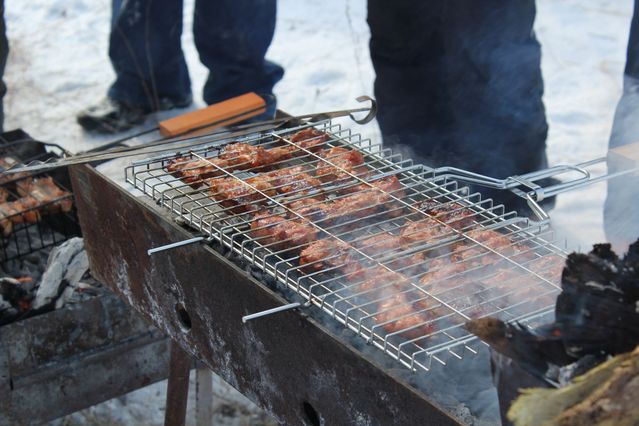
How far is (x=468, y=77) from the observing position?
5.30 meters

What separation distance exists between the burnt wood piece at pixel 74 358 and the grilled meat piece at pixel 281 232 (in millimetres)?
1143

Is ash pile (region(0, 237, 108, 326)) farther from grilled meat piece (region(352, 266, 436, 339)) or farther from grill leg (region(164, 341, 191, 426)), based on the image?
grilled meat piece (region(352, 266, 436, 339))

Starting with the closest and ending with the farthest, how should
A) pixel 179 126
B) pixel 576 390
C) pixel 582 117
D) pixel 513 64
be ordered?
pixel 576 390, pixel 179 126, pixel 513 64, pixel 582 117

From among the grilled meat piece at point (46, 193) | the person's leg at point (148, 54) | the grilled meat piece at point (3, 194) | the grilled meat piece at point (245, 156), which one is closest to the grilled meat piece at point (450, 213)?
the grilled meat piece at point (245, 156)

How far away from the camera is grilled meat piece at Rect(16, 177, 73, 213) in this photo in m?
4.06

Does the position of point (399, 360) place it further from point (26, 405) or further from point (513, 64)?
point (513, 64)

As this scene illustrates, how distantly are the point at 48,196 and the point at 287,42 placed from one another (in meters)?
4.38

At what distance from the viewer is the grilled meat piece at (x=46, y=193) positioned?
406 cm

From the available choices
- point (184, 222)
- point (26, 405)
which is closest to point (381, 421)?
point (184, 222)

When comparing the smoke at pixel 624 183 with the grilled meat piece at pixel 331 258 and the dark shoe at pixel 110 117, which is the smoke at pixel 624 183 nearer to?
the grilled meat piece at pixel 331 258

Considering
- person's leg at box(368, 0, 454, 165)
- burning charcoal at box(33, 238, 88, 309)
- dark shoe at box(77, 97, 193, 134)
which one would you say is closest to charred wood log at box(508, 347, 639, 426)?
burning charcoal at box(33, 238, 88, 309)

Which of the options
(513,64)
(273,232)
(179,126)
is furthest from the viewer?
(513,64)

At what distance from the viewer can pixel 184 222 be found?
9.23 feet

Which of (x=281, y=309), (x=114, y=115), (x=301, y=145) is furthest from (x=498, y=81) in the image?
(x=281, y=309)
